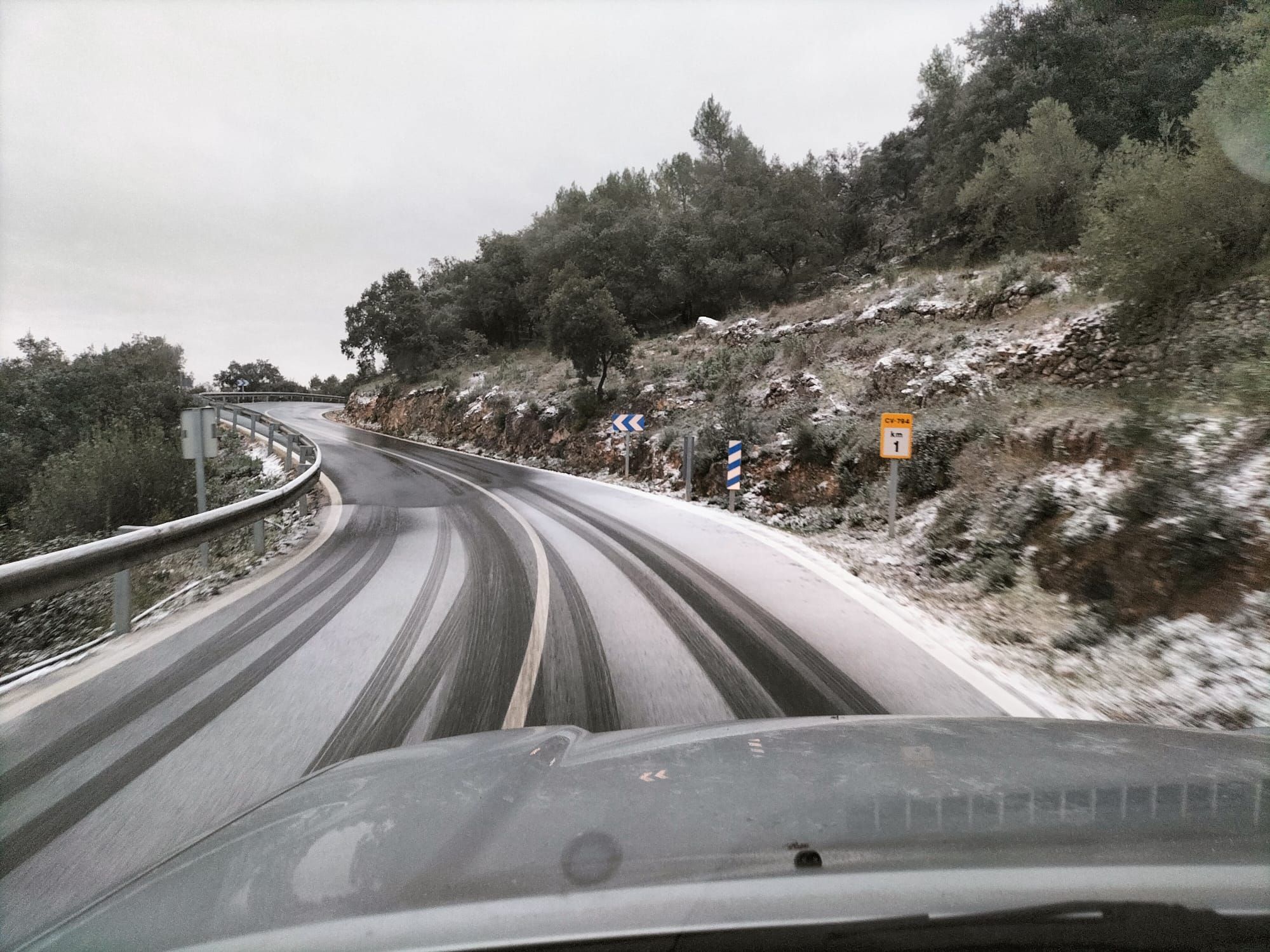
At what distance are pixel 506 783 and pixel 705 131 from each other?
139 ft

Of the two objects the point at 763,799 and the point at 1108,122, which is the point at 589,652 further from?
the point at 1108,122

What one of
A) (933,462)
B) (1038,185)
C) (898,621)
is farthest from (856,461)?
(1038,185)

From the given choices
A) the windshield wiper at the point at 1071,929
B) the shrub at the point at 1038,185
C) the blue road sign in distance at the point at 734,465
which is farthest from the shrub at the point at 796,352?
the windshield wiper at the point at 1071,929

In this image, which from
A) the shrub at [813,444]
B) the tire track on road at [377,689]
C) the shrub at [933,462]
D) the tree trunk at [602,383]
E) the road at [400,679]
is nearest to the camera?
the road at [400,679]

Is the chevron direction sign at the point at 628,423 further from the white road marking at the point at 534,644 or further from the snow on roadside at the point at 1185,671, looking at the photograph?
the snow on roadside at the point at 1185,671

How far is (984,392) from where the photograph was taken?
11.3 meters

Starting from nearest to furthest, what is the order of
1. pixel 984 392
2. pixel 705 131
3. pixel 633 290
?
pixel 984 392 < pixel 633 290 < pixel 705 131

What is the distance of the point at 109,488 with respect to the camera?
1191cm

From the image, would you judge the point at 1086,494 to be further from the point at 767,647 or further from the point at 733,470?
the point at 733,470

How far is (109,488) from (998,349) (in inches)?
721

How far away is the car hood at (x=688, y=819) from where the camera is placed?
4.38 ft

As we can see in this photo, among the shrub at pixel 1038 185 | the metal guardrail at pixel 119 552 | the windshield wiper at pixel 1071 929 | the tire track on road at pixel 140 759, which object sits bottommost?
the tire track on road at pixel 140 759

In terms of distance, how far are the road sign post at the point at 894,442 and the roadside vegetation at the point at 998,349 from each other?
51 cm

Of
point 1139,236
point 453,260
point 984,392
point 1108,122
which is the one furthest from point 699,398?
point 453,260
